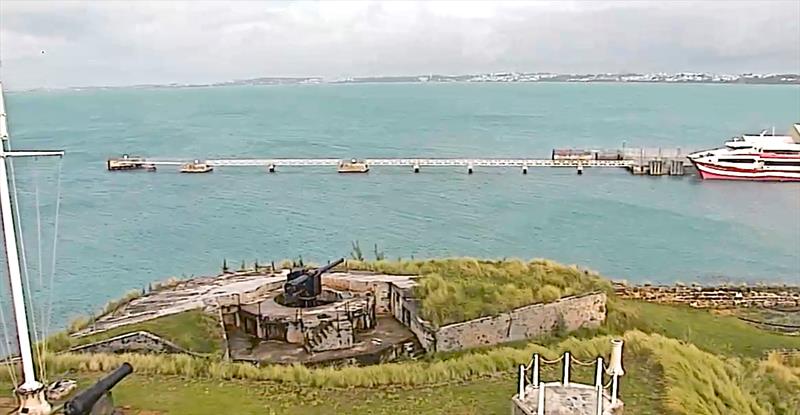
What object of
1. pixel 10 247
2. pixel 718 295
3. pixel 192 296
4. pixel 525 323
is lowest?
pixel 718 295

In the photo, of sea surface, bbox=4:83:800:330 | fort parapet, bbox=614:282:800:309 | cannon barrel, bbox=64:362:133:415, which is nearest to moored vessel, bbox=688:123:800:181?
sea surface, bbox=4:83:800:330

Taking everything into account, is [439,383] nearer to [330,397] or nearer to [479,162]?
[330,397]

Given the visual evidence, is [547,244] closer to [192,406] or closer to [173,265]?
[173,265]

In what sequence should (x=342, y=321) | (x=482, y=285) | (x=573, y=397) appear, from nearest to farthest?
1. (x=573, y=397)
2. (x=342, y=321)
3. (x=482, y=285)

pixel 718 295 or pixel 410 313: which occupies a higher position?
pixel 410 313

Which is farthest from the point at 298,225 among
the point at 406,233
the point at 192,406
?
the point at 192,406

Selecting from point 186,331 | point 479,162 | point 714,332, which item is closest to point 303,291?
point 186,331
